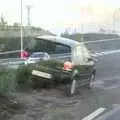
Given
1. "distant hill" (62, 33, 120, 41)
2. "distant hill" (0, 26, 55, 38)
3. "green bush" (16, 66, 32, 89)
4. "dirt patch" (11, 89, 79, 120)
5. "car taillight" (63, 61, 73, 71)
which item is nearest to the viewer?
"dirt patch" (11, 89, 79, 120)

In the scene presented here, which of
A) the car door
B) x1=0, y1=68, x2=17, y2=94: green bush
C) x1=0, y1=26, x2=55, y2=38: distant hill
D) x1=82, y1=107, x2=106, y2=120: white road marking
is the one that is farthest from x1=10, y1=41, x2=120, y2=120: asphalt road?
x1=0, y1=26, x2=55, y2=38: distant hill

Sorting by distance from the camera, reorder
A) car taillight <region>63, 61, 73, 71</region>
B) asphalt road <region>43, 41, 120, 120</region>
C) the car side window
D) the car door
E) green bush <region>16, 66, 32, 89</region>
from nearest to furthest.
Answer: asphalt road <region>43, 41, 120, 120</region> < green bush <region>16, 66, 32, 89</region> < car taillight <region>63, 61, 73, 71</region> < the car door < the car side window

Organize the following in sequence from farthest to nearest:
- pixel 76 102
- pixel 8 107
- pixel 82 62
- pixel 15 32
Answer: pixel 15 32, pixel 82 62, pixel 76 102, pixel 8 107

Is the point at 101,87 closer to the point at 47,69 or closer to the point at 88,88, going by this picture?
the point at 88,88

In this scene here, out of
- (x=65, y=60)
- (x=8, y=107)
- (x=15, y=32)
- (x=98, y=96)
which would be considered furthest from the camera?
(x=15, y=32)

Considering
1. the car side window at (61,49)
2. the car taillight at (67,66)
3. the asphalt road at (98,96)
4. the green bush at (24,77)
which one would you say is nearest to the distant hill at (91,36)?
the asphalt road at (98,96)

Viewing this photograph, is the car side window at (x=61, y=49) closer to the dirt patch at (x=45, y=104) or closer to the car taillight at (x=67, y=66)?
the car taillight at (x=67, y=66)

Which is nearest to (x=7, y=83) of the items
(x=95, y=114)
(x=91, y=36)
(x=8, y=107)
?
(x=8, y=107)

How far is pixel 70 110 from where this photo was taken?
1241 centimetres

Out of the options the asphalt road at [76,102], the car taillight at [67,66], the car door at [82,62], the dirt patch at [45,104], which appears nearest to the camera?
the dirt patch at [45,104]

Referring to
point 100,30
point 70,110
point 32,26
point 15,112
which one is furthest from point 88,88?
point 100,30

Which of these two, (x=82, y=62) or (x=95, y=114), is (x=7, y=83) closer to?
(x=95, y=114)

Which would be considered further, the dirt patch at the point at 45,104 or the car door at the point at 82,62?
the car door at the point at 82,62

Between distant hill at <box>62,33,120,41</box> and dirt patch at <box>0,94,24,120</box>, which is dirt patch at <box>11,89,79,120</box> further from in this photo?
distant hill at <box>62,33,120,41</box>
